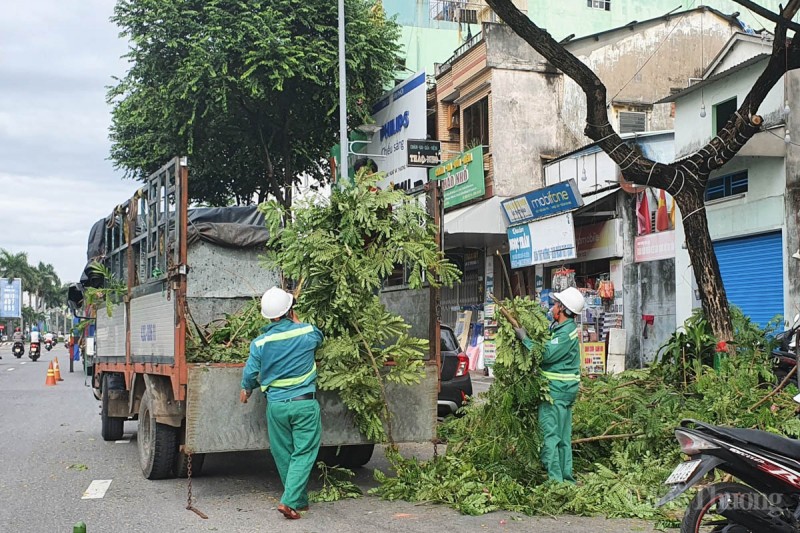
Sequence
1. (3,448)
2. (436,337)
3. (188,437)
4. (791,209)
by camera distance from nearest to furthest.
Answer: (188,437) < (436,337) < (3,448) < (791,209)

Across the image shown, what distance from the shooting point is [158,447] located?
816 cm

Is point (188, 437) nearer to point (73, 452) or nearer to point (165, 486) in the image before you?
point (165, 486)

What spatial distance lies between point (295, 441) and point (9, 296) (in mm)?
83501

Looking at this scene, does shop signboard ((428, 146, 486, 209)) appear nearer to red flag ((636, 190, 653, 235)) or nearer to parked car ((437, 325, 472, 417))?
red flag ((636, 190, 653, 235))

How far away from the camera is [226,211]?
1133 cm

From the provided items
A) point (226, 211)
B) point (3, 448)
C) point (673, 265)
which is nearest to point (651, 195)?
point (673, 265)

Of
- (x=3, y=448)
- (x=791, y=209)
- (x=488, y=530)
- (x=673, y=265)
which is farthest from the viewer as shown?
(x=673, y=265)

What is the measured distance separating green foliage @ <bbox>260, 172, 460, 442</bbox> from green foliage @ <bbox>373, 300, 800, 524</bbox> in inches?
26.8

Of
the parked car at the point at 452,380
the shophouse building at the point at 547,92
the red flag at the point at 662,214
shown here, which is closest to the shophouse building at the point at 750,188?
the red flag at the point at 662,214

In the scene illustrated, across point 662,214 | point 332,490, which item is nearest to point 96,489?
point 332,490

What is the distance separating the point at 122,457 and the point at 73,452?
2.87 feet

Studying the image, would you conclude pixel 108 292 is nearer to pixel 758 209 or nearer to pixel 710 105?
pixel 758 209

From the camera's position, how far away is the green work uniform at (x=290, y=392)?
6.77m

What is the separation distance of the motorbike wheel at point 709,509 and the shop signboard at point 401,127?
20.3m
